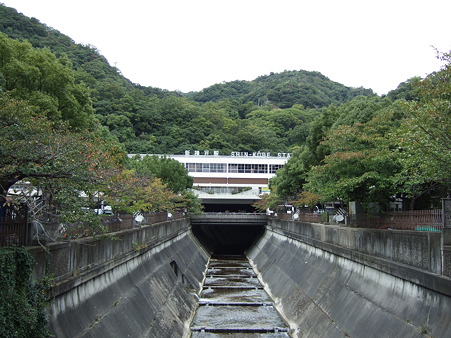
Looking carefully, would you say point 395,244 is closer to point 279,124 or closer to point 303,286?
point 303,286

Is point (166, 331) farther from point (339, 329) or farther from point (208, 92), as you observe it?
point (208, 92)

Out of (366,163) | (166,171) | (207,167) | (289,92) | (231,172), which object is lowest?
(366,163)

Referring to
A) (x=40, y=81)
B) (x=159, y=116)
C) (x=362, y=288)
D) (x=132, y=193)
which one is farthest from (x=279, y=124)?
(x=132, y=193)

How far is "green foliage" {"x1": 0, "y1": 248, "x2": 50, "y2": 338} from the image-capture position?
8953 mm

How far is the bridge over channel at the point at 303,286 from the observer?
38.9ft

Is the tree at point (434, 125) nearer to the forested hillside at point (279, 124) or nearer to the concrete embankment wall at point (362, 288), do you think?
the forested hillside at point (279, 124)

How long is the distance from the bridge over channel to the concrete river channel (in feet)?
2.14

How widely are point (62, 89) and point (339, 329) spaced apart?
1787cm

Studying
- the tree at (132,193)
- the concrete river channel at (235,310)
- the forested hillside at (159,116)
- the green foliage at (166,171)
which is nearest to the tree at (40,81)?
the tree at (132,193)

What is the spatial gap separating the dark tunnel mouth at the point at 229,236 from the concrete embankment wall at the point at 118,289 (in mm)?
35226

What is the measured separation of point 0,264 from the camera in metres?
9.02

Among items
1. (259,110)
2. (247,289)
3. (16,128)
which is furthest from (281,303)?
(259,110)

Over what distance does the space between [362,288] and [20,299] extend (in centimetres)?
1252

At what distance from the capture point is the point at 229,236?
7244cm
